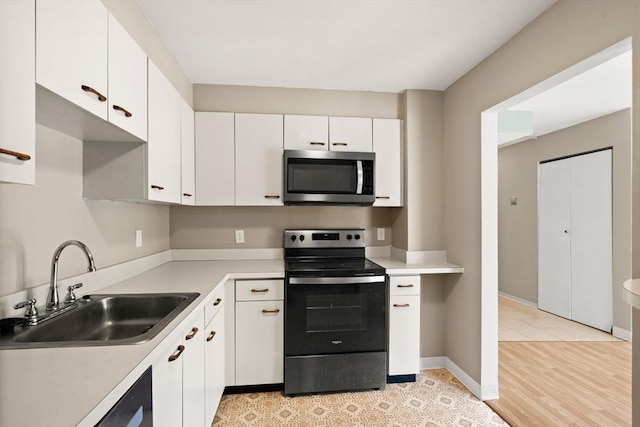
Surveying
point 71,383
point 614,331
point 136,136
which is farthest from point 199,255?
point 614,331

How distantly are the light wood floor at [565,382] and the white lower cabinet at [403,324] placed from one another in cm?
60

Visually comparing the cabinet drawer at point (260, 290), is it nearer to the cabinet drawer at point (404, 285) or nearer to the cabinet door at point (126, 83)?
the cabinet drawer at point (404, 285)

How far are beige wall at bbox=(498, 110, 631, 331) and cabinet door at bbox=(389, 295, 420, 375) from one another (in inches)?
103

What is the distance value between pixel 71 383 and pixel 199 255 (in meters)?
2.11

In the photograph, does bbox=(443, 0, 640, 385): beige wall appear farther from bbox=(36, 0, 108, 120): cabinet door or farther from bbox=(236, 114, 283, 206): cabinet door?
bbox=(36, 0, 108, 120): cabinet door

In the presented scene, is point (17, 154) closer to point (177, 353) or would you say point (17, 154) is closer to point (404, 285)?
point (177, 353)

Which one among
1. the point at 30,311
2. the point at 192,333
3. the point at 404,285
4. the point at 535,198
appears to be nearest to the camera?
the point at 30,311

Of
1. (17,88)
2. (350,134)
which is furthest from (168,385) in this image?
(350,134)

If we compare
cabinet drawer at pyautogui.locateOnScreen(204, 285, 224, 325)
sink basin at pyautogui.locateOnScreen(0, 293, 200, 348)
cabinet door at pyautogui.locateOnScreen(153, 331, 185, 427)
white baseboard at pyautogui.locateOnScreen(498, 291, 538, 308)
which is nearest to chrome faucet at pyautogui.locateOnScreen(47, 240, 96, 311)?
sink basin at pyautogui.locateOnScreen(0, 293, 200, 348)

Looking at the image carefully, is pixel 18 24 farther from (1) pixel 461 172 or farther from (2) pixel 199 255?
(1) pixel 461 172

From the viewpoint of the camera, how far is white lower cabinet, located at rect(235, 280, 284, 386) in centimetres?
238

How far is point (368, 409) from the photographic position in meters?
2.25

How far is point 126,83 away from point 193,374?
4.34 feet

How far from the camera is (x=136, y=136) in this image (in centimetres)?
152
